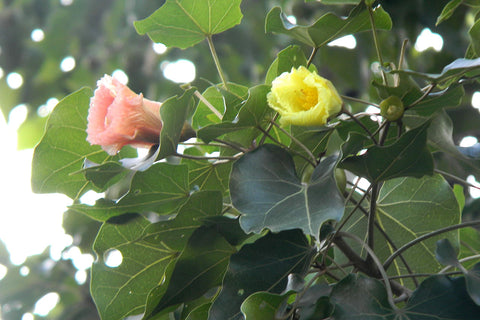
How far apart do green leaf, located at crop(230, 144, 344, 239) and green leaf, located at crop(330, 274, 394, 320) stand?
0.23 ft

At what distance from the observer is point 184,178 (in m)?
0.65

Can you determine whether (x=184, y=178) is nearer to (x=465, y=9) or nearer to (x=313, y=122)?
(x=313, y=122)

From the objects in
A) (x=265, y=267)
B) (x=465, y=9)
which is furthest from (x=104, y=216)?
(x=465, y=9)

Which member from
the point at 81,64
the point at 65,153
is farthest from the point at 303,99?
the point at 81,64

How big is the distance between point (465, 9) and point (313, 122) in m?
1.02

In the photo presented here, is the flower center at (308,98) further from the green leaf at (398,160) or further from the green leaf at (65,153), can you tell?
the green leaf at (65,153)

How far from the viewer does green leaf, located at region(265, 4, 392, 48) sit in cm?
61

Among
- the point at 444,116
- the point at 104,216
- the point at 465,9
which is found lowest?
the point at 465,9

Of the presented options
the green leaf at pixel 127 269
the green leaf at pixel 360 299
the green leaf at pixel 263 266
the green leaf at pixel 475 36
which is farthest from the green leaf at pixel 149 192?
the green leaf at pixel 475 36

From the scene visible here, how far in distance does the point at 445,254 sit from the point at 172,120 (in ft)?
0.98

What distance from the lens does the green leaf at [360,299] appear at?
0.49 m

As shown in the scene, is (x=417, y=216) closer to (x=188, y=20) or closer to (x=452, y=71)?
(x=452, y=71)

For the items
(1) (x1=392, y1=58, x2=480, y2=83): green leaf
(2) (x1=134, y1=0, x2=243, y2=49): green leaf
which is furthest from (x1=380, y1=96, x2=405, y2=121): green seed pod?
(2) (x1=134, y1=0, x2=243, y2=49): green leaf

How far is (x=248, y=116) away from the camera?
1.92ft
